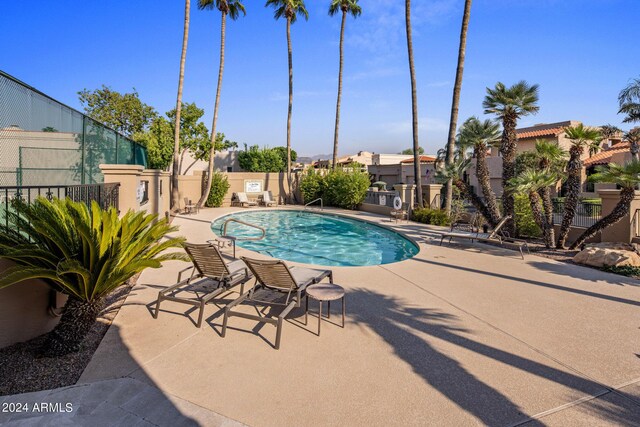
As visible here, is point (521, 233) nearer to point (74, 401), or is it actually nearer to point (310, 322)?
point (310, 322)

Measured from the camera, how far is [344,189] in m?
22.7

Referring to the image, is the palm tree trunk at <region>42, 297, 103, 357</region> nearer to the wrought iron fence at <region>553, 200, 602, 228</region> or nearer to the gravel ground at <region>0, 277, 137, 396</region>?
the gravel ground at <region>0, 277, 137, 396</region>

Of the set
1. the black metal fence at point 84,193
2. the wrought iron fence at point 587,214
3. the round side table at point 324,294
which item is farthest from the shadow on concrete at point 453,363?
the wrought iron fence at point 587,214

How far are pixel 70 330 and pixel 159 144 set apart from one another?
23.6 metres

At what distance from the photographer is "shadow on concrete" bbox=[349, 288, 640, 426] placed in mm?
3223

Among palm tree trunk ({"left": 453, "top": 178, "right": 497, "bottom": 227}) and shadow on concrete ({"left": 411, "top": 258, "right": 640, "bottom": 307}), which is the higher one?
palm tree trunk ({"left": 453, "top": 178, "right": 497, "bottom": 227})

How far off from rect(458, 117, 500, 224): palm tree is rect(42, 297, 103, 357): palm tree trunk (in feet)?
37.7

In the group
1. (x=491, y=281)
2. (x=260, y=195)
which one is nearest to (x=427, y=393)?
(x=491, y=281)

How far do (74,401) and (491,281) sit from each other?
692 cm

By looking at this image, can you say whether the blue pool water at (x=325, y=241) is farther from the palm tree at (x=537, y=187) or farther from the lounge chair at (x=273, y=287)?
the lounge chair at (x=273, y=287)

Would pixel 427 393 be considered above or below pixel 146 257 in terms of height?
below

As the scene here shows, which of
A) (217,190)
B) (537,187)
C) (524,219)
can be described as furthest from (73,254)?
(217,190)

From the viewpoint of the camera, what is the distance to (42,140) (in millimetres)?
5859

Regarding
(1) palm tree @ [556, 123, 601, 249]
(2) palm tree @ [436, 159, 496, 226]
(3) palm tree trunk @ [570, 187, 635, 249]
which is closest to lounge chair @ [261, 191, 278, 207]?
(2) palm tree @ [436, 159, 496, 226]
